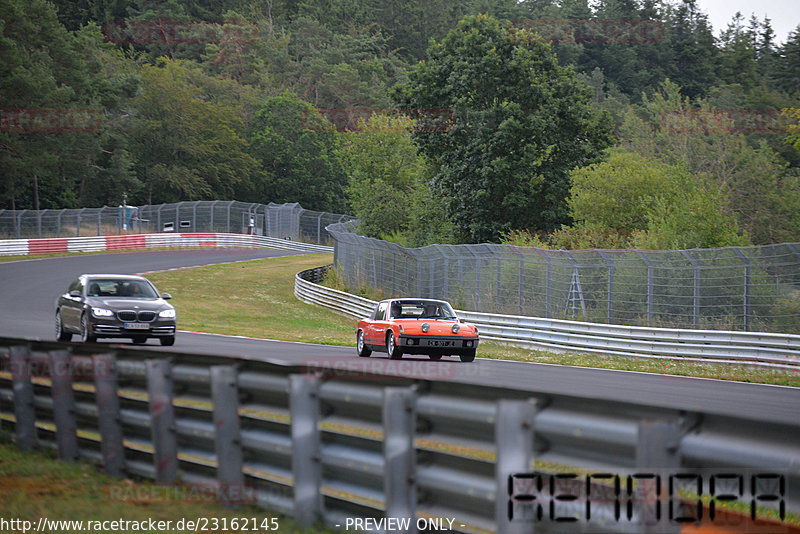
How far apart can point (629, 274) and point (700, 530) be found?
22.4m

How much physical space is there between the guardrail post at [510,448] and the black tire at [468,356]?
17.2 metres

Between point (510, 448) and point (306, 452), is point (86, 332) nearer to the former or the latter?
point (306, 452)

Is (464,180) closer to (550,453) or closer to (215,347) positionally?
(215,347)

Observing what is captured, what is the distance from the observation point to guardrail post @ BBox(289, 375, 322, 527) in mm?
5992

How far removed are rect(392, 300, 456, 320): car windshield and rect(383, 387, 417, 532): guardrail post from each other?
16.8 meters

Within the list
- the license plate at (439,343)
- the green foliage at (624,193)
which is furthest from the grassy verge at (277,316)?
the green foliage at (624,193)

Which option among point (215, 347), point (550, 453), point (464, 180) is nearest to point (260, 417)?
point (550, 453)

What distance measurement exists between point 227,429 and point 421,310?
53.4 feet

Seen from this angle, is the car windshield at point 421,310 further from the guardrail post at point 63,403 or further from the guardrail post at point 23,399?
the guardrail post at point 63,403

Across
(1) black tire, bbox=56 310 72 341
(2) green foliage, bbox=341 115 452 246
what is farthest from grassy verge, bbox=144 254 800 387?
(1) black tire, bbox=56 310 72 341

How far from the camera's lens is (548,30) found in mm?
138125

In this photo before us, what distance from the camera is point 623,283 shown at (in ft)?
86.0

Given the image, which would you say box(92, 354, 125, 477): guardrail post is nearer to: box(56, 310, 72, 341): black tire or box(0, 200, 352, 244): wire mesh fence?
box(56, 310, 72, 341): black tire

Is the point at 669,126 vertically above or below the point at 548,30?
below
